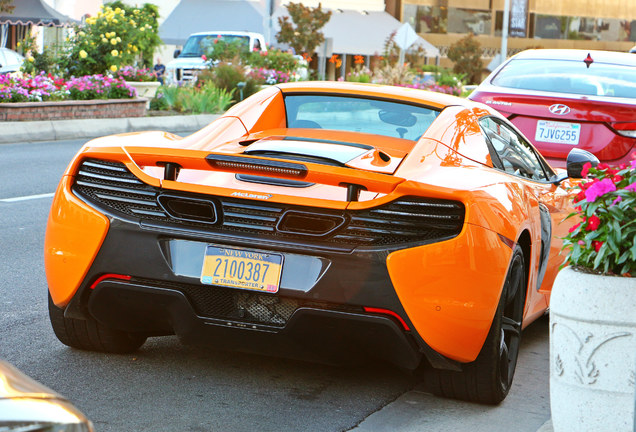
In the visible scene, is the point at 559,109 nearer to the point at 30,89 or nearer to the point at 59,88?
the point at 30,89

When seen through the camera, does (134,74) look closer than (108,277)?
No

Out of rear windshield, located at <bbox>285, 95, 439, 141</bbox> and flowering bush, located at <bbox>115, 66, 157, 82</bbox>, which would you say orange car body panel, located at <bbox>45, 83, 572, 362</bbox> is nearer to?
rear windshield, located at <bbox>285, 95, 439, 141</bbox>

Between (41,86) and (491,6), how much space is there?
183 ft

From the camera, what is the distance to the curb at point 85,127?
1705 centimetres

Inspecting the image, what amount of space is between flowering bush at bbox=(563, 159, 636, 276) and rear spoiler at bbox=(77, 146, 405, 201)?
0.75 meters

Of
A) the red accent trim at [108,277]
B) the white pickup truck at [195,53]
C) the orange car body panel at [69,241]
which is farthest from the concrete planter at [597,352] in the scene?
the white pickup truck at [195,53]

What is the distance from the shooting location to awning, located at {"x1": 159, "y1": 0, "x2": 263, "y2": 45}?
46.9 metres

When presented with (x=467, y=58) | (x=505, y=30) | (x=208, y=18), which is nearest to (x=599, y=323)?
(x=208, y=18)

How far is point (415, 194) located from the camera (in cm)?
448

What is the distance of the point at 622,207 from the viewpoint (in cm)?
416

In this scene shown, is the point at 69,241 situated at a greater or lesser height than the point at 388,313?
greater

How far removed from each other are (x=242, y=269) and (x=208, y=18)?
43.9 m

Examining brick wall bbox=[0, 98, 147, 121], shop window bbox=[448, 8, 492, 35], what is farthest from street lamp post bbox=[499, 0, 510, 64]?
brick wall bbox=[0, 98, 147, 121]

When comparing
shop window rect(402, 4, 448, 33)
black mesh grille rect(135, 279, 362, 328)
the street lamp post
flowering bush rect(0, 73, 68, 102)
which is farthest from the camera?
shop window rect(402, 4, 448, 33)
